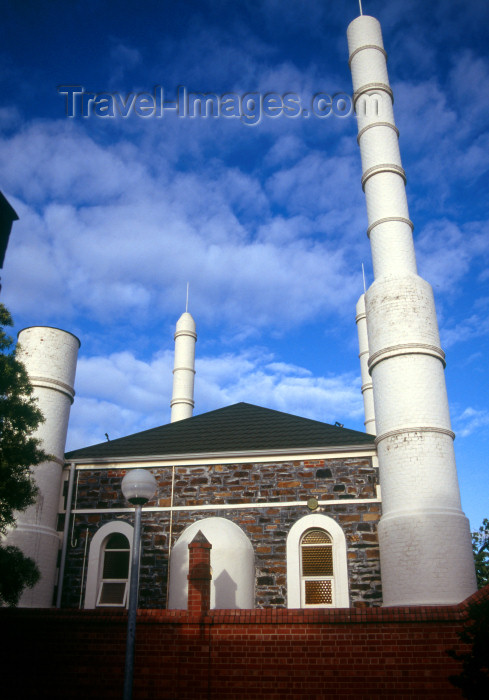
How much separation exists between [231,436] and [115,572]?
189 inches

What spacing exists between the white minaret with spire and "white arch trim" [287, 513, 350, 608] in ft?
49.2

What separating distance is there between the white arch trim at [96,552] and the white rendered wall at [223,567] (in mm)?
1533

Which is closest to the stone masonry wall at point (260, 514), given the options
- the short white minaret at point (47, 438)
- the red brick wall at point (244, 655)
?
the short white minaret at point (47, 438)

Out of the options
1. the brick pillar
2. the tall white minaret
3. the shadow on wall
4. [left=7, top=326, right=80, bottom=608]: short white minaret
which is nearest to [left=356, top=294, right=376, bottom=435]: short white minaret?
the tall white minaret

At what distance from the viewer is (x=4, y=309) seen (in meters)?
12.5

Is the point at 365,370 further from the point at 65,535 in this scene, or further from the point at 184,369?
the point at 65,535

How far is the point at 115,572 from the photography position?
16359 mm

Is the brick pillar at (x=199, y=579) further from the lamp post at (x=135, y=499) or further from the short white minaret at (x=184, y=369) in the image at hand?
the short white minaret at (x=184, y=369)

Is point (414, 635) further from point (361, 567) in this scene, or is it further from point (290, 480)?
point (290, 480)

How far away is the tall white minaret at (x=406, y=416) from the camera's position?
45.5 ft

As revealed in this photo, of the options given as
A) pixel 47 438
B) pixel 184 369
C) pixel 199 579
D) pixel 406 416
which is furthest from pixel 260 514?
pixel 184 369

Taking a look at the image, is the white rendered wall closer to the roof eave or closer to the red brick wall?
the roof eave

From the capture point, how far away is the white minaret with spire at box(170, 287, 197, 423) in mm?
30391


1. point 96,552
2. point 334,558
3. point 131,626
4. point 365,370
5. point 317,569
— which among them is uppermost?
point 365,370
